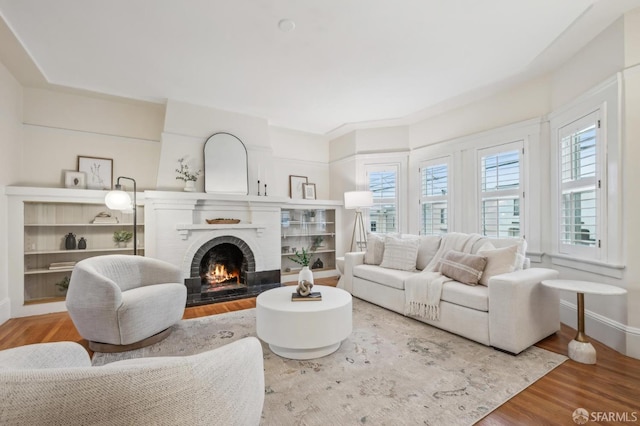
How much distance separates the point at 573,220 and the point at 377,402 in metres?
2.91

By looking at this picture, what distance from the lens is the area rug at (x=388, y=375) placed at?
1.73 m

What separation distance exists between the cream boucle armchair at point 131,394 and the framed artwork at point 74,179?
4.10m

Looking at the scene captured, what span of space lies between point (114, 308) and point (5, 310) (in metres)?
2.07

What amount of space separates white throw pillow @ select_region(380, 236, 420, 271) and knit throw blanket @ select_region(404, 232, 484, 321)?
28 centimetres

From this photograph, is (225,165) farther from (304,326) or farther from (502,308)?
(502,308)

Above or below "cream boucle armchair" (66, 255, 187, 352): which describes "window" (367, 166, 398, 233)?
above

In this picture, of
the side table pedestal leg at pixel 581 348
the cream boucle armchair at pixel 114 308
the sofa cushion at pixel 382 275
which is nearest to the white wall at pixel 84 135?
the cream boucle armchair at pixel 114 308

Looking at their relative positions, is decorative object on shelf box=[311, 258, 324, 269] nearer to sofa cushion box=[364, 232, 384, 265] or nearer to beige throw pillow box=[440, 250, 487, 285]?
sofa cushion box=[364, 232, 384, 265]

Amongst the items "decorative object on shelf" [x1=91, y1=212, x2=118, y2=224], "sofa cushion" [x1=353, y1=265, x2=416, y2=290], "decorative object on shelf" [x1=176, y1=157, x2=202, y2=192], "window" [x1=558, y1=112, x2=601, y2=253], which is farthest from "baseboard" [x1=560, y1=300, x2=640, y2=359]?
"decorative object on shelf" [x1=91, y1=212, x2=118, y2=224]

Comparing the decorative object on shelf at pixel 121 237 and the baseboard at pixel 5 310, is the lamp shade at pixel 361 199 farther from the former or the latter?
the baseboard at pixel 5 310

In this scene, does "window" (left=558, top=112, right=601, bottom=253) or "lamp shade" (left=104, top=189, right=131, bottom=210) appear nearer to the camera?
"window" (left=558, top=112, right=601, bottom=253)

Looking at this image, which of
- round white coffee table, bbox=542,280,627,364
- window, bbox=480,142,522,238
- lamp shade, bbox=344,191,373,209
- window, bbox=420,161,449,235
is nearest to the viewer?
round white coffee table, bbox=542,280,627,364

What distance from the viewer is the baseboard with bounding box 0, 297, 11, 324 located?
323 centimetres

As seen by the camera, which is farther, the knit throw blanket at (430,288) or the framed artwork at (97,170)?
the framed artwork at (97,170)
